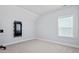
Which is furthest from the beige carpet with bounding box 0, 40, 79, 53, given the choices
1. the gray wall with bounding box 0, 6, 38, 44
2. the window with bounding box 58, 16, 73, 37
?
the window with bounding box 58, 16, 73, 37

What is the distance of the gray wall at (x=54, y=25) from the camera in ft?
4.68

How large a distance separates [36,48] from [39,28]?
0.43 meters

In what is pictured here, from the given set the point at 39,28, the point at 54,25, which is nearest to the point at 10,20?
the point at 39,28

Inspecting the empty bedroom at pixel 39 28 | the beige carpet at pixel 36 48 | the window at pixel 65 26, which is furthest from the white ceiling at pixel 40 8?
the beige carpet at pixel 36 48

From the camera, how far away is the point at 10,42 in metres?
1.42

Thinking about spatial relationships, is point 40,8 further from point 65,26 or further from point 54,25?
point 65,26

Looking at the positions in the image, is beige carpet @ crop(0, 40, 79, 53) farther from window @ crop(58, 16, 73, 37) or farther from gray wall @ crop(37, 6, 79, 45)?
window @ crop(58, 16, 73, 37)

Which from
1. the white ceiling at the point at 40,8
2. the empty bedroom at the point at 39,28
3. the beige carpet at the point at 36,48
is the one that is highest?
the white ceiling at the point at 40,8

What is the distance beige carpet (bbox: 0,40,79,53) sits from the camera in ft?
4.64

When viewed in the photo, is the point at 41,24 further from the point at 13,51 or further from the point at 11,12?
the point at 13,51

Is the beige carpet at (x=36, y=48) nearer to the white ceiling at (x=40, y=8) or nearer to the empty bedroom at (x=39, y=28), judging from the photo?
the empty bedroom at (x=39, y=28)

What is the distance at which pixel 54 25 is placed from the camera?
1.57 m

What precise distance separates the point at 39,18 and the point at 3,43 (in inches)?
34.8

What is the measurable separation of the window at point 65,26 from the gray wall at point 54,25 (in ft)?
0.21
